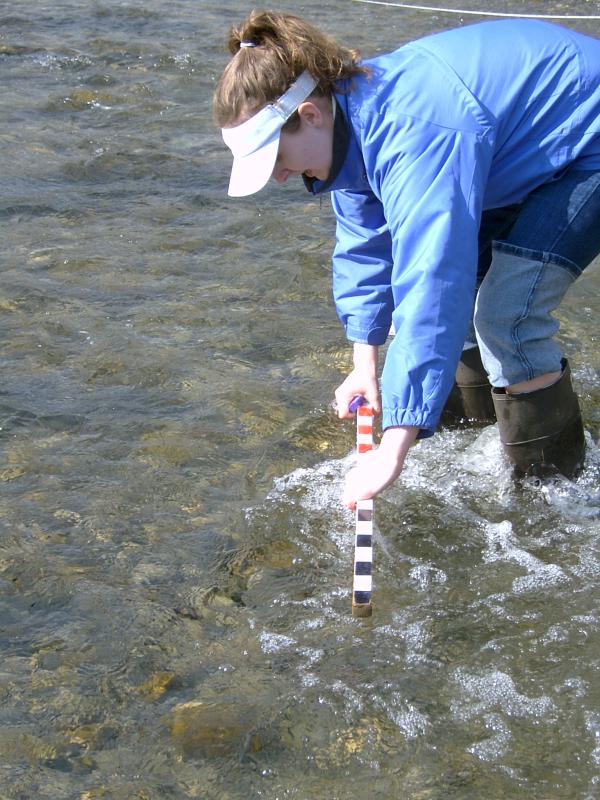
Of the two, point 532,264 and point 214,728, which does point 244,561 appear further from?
point 532,264

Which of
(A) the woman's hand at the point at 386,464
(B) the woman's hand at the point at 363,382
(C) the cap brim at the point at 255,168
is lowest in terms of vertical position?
(B) the woman's hand at the point at 363,382

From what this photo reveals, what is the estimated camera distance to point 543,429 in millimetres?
3588

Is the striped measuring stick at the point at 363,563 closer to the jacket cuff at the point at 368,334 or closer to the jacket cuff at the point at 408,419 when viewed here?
the jacket cuff at the point at 408,419

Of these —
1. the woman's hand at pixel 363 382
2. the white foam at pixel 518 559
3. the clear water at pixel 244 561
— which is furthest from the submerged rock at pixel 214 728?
the woman's hand at pixel 363 382

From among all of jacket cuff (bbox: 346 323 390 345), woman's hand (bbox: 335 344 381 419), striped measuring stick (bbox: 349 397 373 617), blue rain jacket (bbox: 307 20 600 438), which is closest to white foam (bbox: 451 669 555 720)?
striped measuring stick (bbox: 349 397 373 617)

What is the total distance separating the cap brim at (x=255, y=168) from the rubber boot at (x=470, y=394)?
1.28 m

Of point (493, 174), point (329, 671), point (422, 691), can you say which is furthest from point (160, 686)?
point (493, 174)

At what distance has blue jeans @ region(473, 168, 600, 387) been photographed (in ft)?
10.4

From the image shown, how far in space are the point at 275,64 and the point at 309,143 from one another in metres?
0.22

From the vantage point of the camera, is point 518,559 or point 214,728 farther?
point 518,559

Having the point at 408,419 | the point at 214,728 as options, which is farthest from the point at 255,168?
the point at 214,728

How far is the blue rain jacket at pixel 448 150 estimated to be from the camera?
274 cm

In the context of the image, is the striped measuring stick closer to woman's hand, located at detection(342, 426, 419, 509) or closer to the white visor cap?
woman's hand, located at detection(342, 426, 419, 509)

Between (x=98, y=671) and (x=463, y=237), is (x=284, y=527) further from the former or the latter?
(x=463, y=237)
